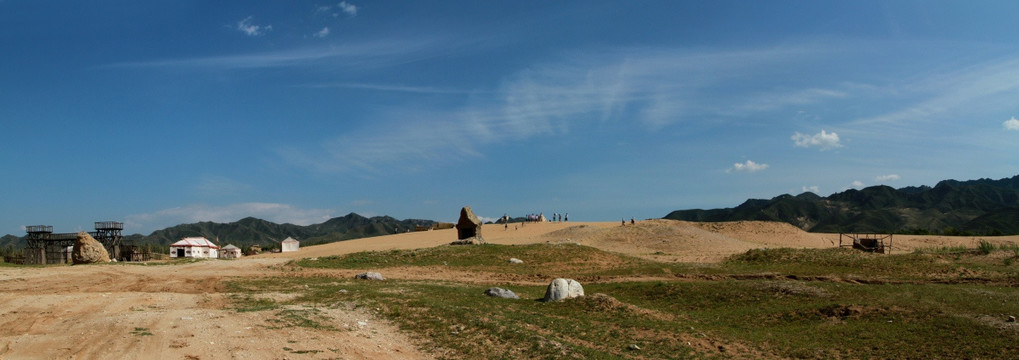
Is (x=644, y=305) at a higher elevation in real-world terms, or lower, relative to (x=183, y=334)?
lower

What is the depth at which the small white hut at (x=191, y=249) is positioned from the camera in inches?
2344

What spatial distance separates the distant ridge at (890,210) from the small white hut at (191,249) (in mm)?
85832

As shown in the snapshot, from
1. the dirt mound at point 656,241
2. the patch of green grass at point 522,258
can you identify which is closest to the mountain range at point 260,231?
the dirt mound at point 656,241

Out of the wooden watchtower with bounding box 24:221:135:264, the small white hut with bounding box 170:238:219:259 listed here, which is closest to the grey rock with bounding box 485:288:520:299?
the wooden watchtower with bounding box 24:221:135:264

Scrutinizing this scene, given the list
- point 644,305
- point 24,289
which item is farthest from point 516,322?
point 24,289

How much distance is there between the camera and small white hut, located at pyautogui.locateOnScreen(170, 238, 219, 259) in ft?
195

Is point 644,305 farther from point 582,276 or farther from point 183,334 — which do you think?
point 183,334

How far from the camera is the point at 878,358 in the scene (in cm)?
1223

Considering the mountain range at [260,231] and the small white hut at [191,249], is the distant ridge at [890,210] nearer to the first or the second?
the mountain range at [260,231]

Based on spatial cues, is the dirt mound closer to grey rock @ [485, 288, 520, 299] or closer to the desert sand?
grey rock @ [485, 288, 520, 299]

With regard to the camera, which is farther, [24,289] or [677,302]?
[24,289]

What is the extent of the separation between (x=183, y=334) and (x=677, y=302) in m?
15.1

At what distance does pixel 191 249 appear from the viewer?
59656 mm

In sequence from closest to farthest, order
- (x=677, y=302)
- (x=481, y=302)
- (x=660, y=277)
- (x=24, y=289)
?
1. (x=481, y=302)
2. (x=677, y=302)
3. (x=24, y=289)
4. (x=660, y=277)
